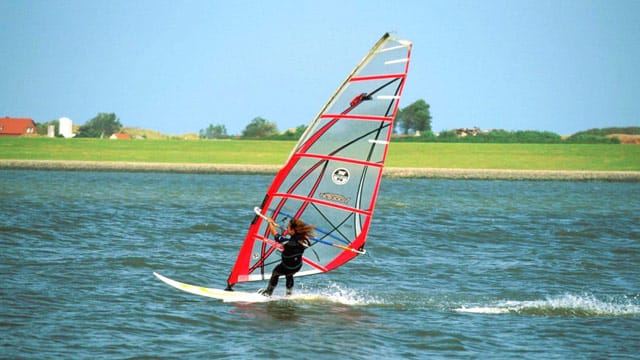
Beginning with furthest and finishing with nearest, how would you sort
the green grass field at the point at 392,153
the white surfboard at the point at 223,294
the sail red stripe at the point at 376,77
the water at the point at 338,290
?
the green grass field at the point at 392,153, the white surfboard at the point at 223,294, the sail red stripe at the point at 376,77, the water at the point at 338,290

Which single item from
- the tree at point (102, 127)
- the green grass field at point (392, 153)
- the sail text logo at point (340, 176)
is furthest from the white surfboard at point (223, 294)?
the tree at point (102, 127)

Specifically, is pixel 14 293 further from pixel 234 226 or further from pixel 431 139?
pixel 431 139

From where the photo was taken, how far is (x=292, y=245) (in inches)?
485

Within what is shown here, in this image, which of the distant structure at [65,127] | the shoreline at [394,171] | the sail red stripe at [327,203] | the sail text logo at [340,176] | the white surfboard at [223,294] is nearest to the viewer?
the sail red stripe at [327,203]

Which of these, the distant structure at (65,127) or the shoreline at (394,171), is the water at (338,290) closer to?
the shoreline at (394,171)

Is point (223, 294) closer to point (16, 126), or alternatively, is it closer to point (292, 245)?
point (292, 245)

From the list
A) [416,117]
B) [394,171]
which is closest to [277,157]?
[394,171]

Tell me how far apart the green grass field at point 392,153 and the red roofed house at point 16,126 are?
33.6 meters

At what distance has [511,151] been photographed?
7238 centimetres

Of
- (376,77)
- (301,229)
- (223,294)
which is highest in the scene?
(376,77)

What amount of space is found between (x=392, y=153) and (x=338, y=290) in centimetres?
5558

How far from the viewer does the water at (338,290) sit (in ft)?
35.1

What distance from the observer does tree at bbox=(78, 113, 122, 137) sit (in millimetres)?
101875

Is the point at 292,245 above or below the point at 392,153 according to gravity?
below
